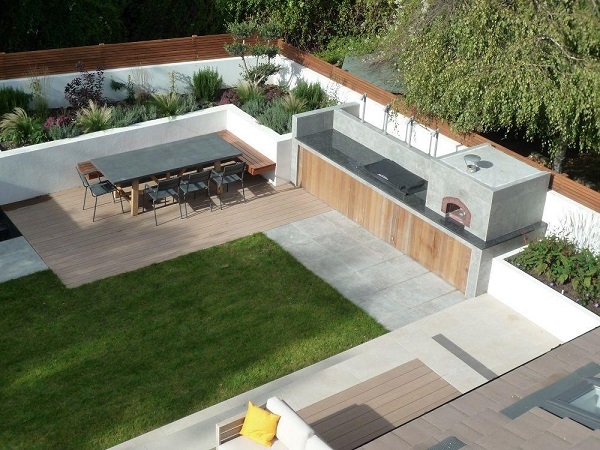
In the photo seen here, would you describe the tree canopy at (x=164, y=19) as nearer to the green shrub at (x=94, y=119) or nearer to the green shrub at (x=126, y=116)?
the green shrub at (x=126, y=116)

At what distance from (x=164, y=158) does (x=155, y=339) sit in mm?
4474

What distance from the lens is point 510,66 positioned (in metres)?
12.5

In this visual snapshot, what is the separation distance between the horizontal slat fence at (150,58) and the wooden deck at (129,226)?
2434 millimetres

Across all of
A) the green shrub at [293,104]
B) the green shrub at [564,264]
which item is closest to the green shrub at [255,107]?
the green shrub at [293,104]

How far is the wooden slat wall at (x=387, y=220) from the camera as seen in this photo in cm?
1295

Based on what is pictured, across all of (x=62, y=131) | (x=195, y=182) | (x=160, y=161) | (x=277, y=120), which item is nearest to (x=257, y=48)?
(x=277, y=120)

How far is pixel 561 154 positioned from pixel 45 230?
8.84 m

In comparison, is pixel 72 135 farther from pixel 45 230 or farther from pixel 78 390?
pixel 78 390

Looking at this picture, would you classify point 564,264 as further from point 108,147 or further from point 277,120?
point 108,147

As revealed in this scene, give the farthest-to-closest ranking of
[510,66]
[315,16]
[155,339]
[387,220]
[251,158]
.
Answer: [315,16], [251,158], [387,220], [510,66], [155,339]

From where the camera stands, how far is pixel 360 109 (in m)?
16.1

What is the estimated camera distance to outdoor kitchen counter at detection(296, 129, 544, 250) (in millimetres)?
12641

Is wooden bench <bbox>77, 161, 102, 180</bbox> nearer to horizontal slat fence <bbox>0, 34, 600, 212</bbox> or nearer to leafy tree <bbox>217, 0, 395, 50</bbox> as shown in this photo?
horizontal slat fence <bbox>0, 34, 600, 212</bbox>

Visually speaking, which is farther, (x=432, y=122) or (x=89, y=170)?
(x=89, y=170)
